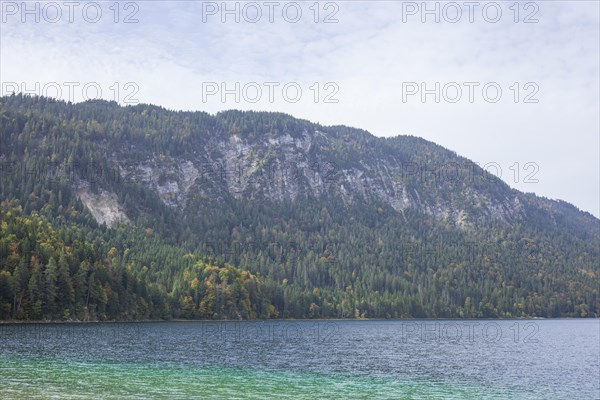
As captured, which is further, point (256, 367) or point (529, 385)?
point (256, 367)

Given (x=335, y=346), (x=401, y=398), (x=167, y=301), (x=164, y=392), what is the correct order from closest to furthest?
(x=164, y=392) → (x=401, y=398) → (x=335, y=346) → (x=167, y=301)

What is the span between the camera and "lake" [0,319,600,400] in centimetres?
5438

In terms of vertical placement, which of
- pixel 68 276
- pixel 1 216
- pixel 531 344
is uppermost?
pixel 1 216

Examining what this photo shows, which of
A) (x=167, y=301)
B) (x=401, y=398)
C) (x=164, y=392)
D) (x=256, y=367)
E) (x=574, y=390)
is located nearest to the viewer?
(x=164, y=392)

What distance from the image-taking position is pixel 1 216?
165 m

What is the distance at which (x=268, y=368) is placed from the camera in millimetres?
74562

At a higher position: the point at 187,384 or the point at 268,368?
the point at 187,384

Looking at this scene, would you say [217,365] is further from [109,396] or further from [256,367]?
[109,396]

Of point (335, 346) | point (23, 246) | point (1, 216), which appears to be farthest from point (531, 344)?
point (1, 216)

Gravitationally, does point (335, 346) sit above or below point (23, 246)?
below

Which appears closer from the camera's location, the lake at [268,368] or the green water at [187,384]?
the green water at [187,384]

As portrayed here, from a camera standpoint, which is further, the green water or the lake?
the lake

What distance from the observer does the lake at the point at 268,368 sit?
54375 millimetres

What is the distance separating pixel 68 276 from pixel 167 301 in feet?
163
